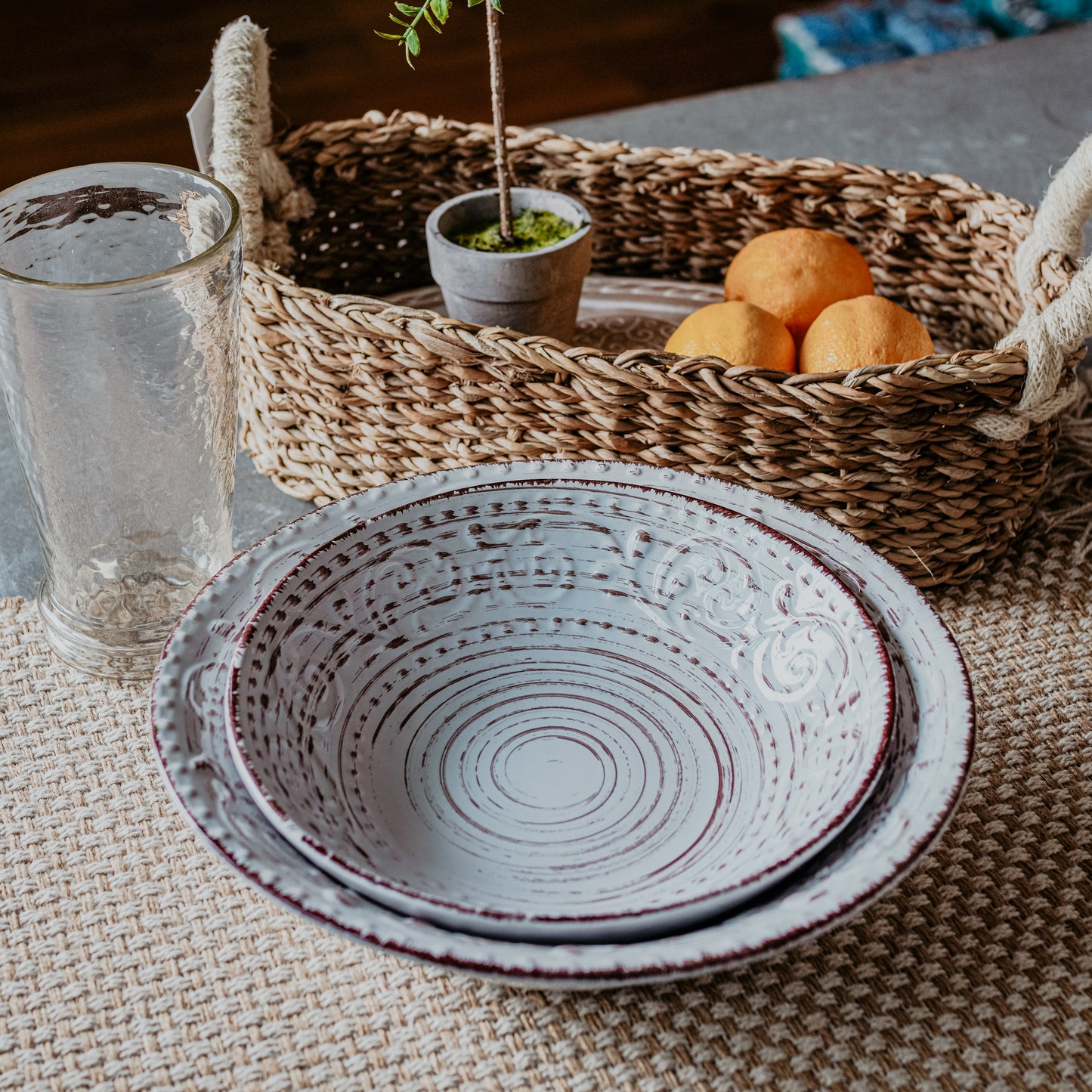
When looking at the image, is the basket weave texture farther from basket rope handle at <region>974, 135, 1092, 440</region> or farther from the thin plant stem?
the thin plant stem

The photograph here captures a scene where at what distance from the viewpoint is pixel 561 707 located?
499 mm

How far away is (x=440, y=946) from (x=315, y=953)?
5.0 inches

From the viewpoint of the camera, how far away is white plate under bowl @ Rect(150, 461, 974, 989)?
0.34 metres

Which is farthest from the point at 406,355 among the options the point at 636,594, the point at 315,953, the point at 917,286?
the point at 917,286

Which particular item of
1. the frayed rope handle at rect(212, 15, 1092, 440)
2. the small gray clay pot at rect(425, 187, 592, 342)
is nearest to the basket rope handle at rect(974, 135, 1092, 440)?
the frayed rope handle at rect(212, 15, 1092, 440)

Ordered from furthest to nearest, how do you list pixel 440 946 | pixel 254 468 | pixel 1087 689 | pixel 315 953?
pixel 254 468
pixel 1087 689
pixel 315 953
pixel 440 946

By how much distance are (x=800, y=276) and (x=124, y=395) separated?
0.39 meters

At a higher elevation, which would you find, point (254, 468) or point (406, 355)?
point (406, 355)

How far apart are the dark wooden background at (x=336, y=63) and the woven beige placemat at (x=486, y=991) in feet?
5.63

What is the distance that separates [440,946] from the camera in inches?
13.4

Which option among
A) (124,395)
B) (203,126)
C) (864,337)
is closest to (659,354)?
(864,337)

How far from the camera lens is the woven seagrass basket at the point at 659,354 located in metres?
0.57

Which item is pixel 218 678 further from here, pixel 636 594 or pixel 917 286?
pixel 917 286

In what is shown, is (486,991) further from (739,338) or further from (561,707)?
(739,338)
